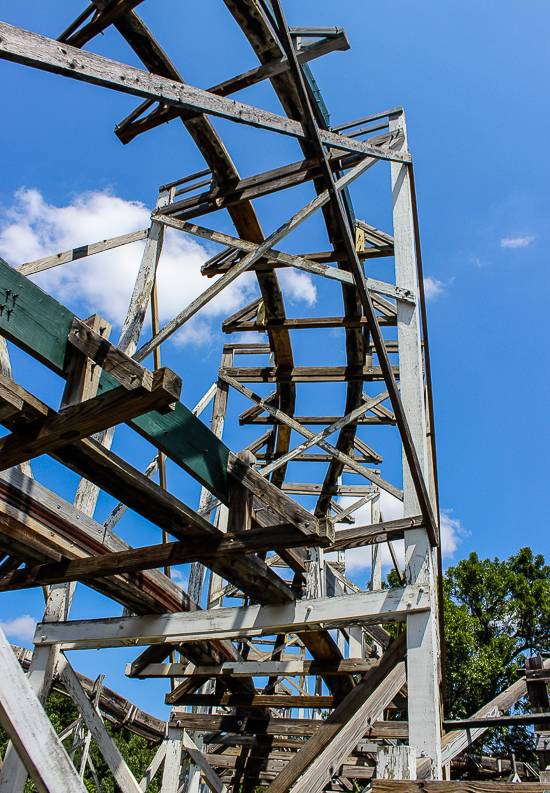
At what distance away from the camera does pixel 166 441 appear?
3.16 meters

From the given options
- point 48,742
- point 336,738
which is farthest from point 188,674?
point 48,742

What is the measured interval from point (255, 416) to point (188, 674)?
16.1 feet

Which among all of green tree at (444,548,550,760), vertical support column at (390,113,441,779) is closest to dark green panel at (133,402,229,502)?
vertical support column at (390,113,441,779)

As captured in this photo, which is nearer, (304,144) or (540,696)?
(304,144)

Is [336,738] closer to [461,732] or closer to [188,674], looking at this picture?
[188,674]

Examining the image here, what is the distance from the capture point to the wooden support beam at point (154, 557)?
3.49m

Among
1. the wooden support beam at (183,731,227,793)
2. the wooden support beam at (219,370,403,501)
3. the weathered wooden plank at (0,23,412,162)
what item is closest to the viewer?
the weathered wooden plank at (0,23,412,162)

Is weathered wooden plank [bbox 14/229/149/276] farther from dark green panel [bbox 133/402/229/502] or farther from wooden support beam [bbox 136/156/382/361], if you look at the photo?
dark green panel [bbox 133/402/229/502]

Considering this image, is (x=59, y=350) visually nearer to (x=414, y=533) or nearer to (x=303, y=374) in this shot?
(x=414, y=533)

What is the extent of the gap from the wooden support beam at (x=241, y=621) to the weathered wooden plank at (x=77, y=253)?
3.01m

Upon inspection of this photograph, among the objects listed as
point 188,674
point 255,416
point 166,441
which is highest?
point 255,416

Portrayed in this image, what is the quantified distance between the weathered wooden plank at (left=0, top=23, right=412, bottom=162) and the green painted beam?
0.99 m

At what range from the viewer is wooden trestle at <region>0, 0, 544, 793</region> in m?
2.75

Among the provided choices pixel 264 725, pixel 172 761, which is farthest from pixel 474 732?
pixel 172 761
